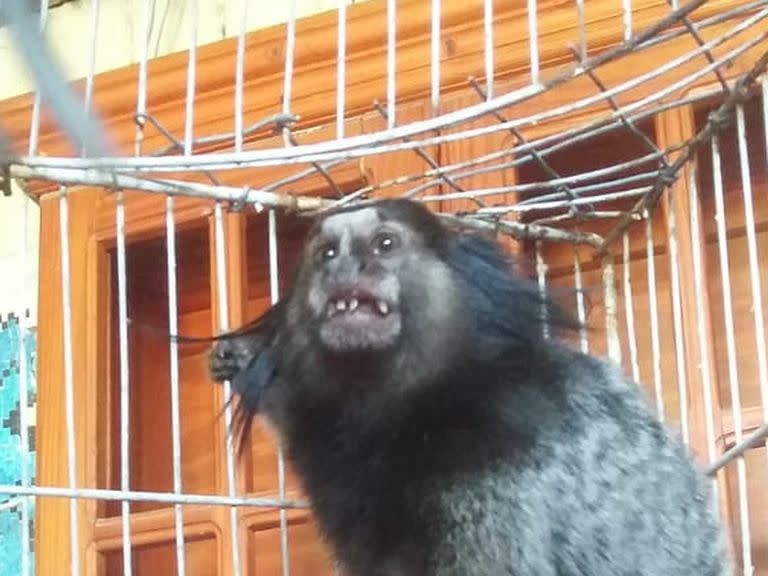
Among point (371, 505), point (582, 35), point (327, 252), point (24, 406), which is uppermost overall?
point (582, 35)

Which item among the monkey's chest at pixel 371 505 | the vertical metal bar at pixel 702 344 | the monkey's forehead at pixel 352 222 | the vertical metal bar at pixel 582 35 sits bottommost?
the monkey's chest at pixel 371 505

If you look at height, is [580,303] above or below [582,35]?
below

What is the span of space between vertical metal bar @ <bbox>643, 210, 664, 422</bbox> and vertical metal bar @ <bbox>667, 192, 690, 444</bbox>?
0.02 meters

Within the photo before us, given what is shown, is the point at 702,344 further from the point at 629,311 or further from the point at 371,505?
the point at 371,505

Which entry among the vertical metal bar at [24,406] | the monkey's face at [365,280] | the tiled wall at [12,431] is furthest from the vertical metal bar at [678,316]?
the tiled wall at [12,431]

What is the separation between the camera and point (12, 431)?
5.01 ft

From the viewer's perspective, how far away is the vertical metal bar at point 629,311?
46.7 inches

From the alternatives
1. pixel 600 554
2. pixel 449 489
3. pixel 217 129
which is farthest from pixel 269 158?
pixel 217 129

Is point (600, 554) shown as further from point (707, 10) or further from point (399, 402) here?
point (707, 10)

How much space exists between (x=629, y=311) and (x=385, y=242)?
310mm

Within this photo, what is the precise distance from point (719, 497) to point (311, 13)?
2.57 feet

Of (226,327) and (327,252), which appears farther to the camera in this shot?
(226,327)

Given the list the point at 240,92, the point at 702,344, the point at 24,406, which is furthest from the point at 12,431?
the point at 702,344

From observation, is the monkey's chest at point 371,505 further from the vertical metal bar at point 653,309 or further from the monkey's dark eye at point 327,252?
the vertical metal bar at point 653,309
